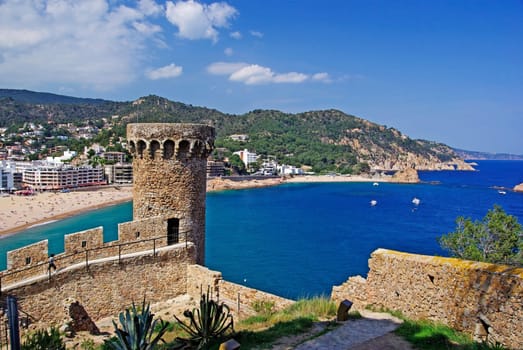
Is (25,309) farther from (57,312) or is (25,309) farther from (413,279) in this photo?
(413,279)

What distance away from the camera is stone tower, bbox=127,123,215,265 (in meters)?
10.3

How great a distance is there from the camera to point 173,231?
1062 centimetres

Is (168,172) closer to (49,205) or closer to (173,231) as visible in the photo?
(173,231)

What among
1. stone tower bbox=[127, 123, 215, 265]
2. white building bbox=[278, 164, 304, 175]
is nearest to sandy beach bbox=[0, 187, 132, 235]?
stone tower bbox=[127, 123, 215, 265]

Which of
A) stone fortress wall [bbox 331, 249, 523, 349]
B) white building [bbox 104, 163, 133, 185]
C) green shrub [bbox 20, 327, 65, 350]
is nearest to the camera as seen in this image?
stone fortress wall [bbox 331, 249, 523, 349]

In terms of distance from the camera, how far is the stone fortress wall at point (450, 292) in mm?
5574


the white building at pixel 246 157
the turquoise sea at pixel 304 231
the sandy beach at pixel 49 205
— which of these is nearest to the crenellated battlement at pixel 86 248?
the turquoise sea at pixel 304 231

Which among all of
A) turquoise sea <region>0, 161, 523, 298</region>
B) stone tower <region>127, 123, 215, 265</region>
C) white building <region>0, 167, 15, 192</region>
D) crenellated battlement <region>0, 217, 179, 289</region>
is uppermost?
stone tower <region>127, 123, 215, 265</region>

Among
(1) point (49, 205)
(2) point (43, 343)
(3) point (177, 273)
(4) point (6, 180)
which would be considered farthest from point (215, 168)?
(2) point (43, 343)

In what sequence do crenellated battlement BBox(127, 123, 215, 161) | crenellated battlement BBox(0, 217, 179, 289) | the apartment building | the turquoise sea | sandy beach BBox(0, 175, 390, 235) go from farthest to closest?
1. the apartment building
2. sandy beach BBox(0, 175, 390, 235)
3. the turquoise sea
4. crenellated battlement BBox(127, 123, 215, 161)
5. crenellated battlement BBox(0, 217, 179, 289)

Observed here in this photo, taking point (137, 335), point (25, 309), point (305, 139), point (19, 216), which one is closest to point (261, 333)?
point (137, 335)

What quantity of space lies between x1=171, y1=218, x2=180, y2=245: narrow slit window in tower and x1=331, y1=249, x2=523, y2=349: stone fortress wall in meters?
4.47

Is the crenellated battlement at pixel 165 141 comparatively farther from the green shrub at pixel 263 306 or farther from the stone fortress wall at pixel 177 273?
the green shrub at pixel 263 306

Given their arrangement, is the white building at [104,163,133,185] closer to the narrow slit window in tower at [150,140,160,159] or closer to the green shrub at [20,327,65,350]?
the narrow slit window in tower at [150,140,160,159]
